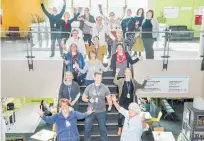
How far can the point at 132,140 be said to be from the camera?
5.51 meters

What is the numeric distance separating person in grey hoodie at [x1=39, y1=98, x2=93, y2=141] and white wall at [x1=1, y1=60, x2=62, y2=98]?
338cm

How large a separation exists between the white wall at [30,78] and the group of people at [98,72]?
46cm

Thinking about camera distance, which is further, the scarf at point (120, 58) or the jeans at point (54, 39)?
the jeans at point (54, 39)

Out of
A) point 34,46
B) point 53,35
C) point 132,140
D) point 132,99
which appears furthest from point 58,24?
point 132,140

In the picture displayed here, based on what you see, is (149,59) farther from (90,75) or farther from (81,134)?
(81,134)

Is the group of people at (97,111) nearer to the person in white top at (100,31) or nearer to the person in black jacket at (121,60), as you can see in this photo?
the person in black jacket at (121,60)

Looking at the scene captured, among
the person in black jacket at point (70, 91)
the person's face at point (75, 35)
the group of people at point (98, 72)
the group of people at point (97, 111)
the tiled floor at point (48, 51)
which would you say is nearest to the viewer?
the group of people at point (97, 111)

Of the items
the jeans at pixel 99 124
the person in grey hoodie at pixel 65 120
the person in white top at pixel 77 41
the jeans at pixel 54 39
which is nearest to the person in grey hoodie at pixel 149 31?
the person in white top at pixel 77 41

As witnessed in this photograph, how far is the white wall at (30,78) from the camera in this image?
27.6 feet

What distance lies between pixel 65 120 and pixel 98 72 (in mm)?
1243

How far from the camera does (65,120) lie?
521 cm

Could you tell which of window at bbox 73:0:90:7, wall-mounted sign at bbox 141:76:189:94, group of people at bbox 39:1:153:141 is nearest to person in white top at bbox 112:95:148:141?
group of people at bbox 39:1:153:141

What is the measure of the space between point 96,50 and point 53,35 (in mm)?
1517

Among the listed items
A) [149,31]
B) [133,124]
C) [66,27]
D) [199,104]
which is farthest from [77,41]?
[199,104]
